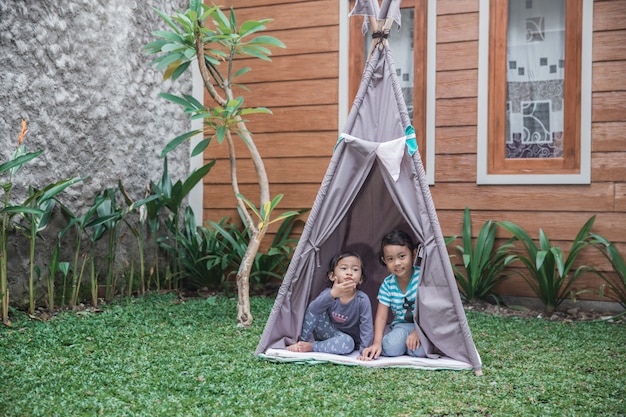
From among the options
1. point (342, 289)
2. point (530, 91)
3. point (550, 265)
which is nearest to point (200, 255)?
point (342, 289)

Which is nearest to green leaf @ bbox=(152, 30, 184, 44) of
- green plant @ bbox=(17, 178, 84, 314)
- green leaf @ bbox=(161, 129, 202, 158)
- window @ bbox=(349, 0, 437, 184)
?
green leaf @ bbox=(161, 129, 202, 158)

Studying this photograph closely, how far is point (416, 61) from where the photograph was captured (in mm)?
4543

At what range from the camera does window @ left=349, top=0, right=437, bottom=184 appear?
4.47 m

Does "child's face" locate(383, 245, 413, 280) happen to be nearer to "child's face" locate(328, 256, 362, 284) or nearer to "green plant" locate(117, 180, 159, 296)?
"child's face" locate(328, 256, 362, 284)

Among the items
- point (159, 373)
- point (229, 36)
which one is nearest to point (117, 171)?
point (229, 36)

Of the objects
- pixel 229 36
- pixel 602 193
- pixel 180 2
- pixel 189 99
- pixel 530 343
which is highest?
pixel 180 2

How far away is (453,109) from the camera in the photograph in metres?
4.44

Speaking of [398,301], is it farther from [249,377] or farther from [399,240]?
[249,377]

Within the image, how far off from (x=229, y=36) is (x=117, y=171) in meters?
1.50

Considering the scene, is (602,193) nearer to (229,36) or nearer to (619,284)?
(619,284)

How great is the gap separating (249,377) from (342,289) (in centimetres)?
65

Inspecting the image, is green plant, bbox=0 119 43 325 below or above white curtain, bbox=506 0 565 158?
below

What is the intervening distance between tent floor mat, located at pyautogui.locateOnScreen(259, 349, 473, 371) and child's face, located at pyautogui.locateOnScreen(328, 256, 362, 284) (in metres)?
0.38

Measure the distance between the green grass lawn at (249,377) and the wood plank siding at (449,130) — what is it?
970 millimetres
